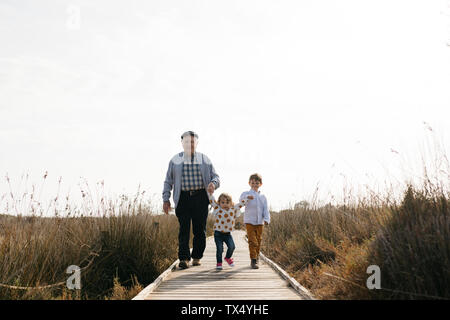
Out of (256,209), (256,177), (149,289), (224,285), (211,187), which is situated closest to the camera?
(149,289)

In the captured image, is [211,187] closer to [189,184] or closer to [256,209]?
[189,184]

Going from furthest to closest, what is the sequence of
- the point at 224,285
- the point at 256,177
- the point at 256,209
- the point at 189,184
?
the point at 256,177
the point at 256,209
the point at 189,184
the point at 224,285

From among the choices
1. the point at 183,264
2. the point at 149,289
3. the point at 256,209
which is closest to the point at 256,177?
the point at 256,209

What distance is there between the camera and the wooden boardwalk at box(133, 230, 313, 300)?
4.72m

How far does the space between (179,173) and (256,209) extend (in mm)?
1464

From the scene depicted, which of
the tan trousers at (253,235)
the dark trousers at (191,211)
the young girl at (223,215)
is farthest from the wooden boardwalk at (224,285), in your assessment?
the dark trousers at (191,211)

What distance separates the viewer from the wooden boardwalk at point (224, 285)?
4719mm

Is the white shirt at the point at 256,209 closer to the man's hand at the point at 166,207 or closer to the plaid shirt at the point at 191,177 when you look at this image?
the plaid shirt at the point at 191,177

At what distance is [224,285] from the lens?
538cm

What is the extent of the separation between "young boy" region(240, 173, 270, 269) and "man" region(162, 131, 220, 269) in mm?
678

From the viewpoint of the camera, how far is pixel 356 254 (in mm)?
4625

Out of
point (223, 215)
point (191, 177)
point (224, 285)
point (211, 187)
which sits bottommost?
point (224, 285)
